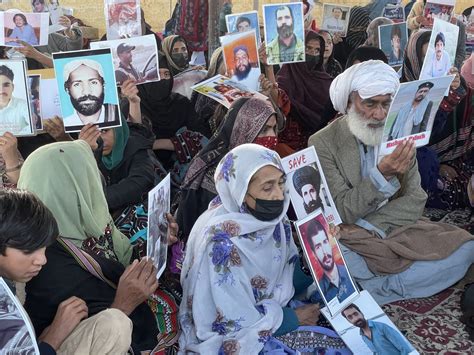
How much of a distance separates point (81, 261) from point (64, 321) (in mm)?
282

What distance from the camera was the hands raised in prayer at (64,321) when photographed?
1.80m

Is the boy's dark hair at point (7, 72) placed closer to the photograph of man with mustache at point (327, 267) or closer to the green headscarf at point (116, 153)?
the green headscarf at point (116, 153)

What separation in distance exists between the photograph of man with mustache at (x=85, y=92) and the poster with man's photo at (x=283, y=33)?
6.33 feet

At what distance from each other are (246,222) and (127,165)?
1480 mm

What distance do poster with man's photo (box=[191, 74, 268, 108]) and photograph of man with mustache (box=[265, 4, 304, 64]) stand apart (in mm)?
1047

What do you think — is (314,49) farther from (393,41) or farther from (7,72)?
(7,72)

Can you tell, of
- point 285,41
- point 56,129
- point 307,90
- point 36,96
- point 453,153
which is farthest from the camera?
point 307,90

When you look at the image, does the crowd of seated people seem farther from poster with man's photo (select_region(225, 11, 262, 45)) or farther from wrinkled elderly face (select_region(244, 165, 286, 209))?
poster with man's photo (select_region(225, 11, 262, 45))

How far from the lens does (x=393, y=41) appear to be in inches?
201

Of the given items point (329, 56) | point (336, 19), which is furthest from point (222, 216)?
point (336, 19)

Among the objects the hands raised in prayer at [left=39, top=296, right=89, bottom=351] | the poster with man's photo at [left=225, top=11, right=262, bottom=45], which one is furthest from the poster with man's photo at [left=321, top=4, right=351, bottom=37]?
the hands raised in prayer at [left=39, top=296, right=89, bottom=351]

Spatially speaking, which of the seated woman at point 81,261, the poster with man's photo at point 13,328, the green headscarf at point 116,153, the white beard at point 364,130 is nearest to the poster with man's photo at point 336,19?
the white beard at point 364,130

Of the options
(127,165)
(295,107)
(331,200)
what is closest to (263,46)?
(295,107)

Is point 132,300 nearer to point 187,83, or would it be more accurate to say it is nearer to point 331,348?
point 331,348
